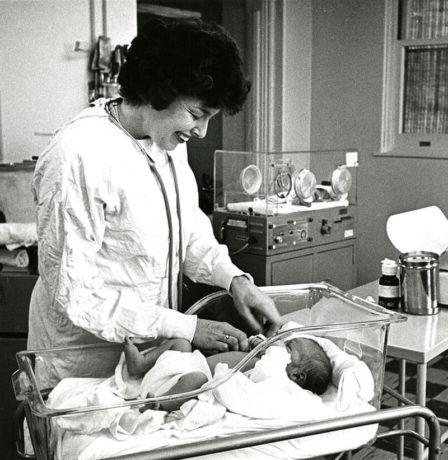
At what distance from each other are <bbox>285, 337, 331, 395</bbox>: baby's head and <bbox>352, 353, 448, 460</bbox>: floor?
1556 millimetres

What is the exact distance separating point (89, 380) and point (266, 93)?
3.87m

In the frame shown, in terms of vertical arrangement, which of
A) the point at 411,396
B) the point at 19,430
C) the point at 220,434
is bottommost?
the point at 411,396

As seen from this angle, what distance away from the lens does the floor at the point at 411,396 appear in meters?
2.93

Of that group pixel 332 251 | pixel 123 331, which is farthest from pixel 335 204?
pixel 123 331

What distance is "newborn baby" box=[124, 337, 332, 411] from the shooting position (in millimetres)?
1363

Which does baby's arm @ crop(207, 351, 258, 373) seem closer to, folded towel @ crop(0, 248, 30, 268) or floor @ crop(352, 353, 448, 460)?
folded towel @ crop(0, 248, 30, 268)

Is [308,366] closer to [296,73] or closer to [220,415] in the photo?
[220,415]

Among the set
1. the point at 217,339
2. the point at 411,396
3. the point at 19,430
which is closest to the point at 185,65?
the point at 217,339

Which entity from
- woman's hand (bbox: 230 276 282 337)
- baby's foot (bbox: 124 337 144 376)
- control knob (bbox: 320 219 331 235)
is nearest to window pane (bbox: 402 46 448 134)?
control knob (bbox: 320 219 331 235)

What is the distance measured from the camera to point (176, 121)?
5.07 feet

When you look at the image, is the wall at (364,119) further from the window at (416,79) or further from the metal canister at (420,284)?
the metal canister at (420,284)

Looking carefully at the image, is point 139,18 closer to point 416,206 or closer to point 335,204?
point 335,204

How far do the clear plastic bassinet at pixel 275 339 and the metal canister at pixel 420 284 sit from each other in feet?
1.71

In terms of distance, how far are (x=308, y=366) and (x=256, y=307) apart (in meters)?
0.25
